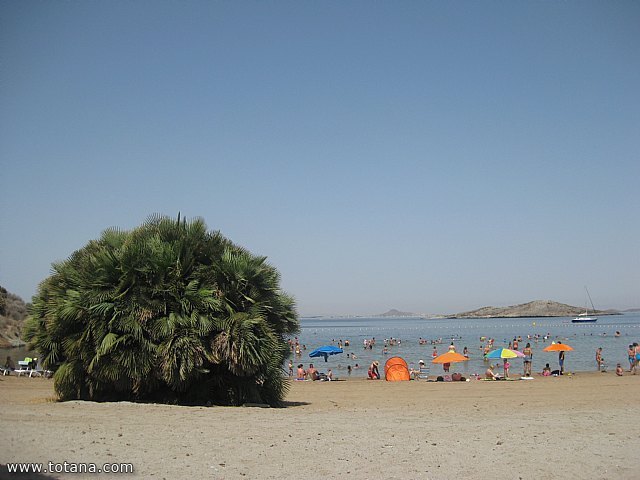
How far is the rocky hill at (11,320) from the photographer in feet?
168

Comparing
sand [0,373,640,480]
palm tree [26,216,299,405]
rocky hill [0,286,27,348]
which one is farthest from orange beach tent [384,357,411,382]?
rocky hill [0,286,27,348]

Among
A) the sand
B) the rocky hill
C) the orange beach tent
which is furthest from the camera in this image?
the rocky hill

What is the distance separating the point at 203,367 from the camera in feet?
40.1

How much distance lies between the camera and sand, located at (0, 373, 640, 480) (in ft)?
20.7

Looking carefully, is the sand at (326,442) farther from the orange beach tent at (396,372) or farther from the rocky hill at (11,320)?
the rocky hill at (11,320)

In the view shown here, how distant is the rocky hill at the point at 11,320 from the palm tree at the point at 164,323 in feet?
133

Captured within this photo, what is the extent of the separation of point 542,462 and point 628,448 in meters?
1.60

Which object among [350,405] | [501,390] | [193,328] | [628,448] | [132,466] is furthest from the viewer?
[501,390]

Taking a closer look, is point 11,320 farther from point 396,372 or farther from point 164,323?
point 164,323

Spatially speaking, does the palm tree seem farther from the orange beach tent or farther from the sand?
the orange beach tent

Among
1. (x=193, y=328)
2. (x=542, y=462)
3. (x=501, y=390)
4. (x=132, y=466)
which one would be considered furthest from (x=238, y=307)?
(x=501, y=390)

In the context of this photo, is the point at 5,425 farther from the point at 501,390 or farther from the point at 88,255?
the point at 501,390

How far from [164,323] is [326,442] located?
17.7 ft

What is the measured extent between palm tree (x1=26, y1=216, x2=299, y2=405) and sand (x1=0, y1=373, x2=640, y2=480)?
3.23ft
